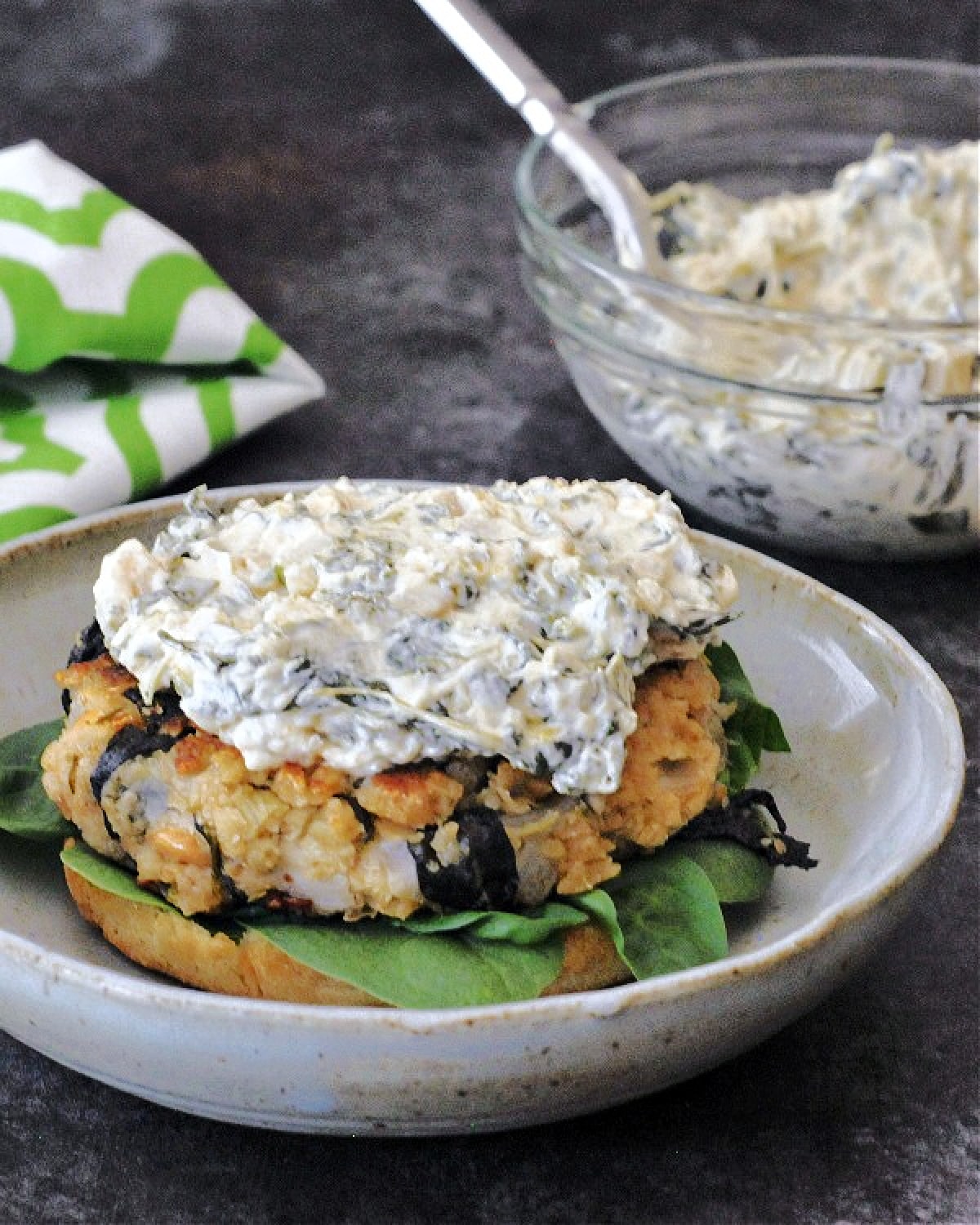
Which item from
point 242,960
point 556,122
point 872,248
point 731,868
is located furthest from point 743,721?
point 556,122

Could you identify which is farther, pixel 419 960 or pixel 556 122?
pixel 556 122

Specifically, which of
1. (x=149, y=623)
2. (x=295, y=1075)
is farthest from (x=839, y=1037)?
(x=149, y=623)

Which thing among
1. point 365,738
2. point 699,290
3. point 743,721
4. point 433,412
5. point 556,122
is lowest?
point 433,412

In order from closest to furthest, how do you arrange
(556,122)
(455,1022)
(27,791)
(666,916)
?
(455,1022)
(666,916)
(27,791)
(556,122)

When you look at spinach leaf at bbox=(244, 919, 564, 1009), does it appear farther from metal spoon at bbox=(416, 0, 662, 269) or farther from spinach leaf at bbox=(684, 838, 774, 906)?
metal spoon at bbox=(416, 0, 662, 269)

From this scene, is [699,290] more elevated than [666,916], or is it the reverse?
[699,290]

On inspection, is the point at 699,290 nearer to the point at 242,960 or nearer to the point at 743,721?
the point at 743,721

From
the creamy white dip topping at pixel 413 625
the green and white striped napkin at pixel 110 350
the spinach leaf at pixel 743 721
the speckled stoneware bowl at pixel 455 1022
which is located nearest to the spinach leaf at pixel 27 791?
the speckled stoneware bowl at pixel 455 1022
